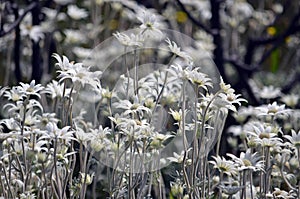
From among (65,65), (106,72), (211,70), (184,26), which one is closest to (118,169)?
(65,65)

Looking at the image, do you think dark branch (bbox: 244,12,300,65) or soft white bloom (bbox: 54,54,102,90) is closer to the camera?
soft white bloom (bbox: 54,54,102,90)

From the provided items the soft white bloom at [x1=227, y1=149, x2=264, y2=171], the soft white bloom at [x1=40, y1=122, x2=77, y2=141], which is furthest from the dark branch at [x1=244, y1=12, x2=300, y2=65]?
the soft white bloom at [x1=40, y1=122, x2=77, y2=141]

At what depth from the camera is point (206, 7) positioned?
20.7 feet

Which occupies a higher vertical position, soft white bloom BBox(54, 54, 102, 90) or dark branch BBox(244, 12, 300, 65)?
dark branch BBox(244, 12, 300, 65)

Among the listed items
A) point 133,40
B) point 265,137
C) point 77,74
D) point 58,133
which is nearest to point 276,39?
point 133,40

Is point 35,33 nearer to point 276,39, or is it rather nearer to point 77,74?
point 276,39

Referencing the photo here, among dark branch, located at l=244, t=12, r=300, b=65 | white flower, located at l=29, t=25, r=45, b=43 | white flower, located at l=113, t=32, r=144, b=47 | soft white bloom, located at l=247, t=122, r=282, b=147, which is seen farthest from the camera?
dark branch, located at l=244, t=12, r=300, b=65

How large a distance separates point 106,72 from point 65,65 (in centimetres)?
306

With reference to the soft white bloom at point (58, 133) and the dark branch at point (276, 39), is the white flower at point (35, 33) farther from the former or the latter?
the soft white bloom at point (58, 133)

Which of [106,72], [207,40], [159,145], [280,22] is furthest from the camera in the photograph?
[280,22]

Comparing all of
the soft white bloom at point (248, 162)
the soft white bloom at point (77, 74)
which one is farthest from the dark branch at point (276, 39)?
the soft white bloom at point (77, 74)

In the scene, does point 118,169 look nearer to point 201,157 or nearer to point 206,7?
point 201,157

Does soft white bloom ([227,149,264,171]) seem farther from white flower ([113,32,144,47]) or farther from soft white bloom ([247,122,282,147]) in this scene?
white flower ([113,32,144,47])

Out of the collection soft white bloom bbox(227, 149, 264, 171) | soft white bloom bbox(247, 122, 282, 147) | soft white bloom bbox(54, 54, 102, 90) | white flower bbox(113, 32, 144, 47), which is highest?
white flower bbox(113, 32, 144, 47)
